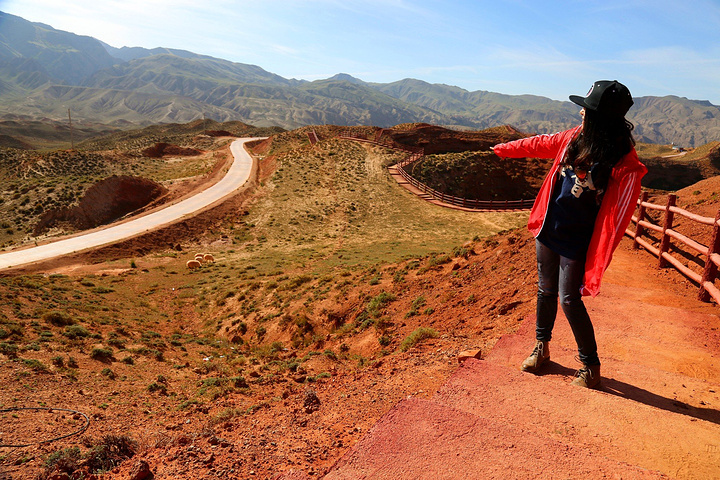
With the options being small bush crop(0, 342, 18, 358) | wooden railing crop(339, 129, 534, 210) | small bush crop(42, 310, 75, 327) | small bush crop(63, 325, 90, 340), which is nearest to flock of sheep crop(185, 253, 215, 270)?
small bush crop(42, 310, 75, 327)

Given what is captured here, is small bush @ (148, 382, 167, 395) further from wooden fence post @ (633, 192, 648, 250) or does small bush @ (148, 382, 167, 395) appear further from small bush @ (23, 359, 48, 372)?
wooden fence post @ (633, 192, 648, 250)

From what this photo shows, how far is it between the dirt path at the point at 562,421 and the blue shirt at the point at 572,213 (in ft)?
4.40

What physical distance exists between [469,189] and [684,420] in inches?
1635

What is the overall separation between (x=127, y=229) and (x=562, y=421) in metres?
30.2

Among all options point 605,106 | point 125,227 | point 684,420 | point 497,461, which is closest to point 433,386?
point 497,461

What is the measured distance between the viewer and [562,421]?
3.29 m

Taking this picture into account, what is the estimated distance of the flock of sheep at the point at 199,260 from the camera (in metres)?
22.7

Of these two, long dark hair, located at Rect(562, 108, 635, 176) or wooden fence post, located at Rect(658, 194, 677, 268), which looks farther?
wooden fence post, located at Rect(658, 194, 677, 268)

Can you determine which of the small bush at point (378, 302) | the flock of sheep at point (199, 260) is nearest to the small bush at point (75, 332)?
the small bush at point (378, 302)

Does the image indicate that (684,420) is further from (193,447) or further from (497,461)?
(193,447)

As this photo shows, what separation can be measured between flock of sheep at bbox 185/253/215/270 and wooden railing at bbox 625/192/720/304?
816 inches

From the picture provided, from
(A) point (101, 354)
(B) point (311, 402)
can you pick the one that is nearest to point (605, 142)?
(B) point (311, 402)

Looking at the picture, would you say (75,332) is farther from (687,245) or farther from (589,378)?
(687,245)

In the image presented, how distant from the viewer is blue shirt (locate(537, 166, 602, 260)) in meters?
3.60
